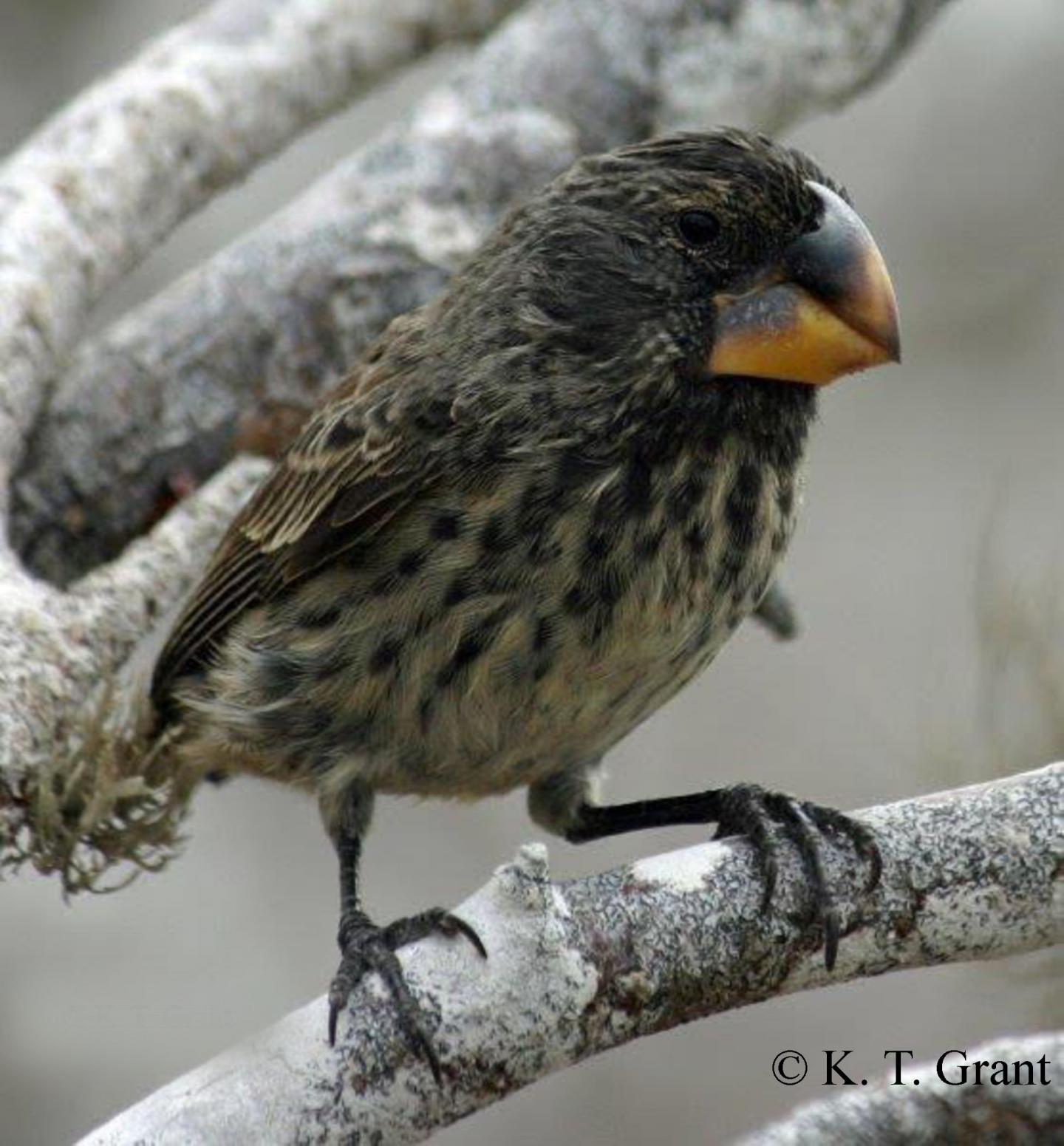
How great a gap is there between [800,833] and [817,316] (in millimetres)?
765

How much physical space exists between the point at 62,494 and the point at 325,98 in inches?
44.1

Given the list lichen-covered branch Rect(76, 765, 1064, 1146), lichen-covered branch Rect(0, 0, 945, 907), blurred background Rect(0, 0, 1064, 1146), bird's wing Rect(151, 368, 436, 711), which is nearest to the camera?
lichen-covered branch Rect(76, 765, 1064, 1146)

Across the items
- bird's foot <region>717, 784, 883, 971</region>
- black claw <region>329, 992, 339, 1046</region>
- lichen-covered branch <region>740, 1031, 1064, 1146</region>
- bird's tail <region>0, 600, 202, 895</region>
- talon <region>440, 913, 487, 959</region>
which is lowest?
lichen-covered branch <region>740, 1031, 1064, 1146</region>

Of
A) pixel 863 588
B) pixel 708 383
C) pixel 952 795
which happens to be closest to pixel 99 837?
pixel 708 383

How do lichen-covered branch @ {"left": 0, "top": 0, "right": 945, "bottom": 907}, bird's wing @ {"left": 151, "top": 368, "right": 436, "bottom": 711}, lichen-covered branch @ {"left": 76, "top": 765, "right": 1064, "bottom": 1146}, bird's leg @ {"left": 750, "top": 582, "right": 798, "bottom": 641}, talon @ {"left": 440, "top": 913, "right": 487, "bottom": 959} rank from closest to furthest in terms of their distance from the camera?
1. lichen-covered branch @ {"left": 76, "top": 765, "right": 1064, "bottom": 1146}
2. talon @ {"left": 440, "top": 913, "right": 487, "bottom": 959}
3. bird's wing @ {"left": 151, "top": 368, "right": 436, "bottom": 711}
4. bird's leg @ {"left": 750, "top": 582, "right": 798, "bottom": 641}
5. lichen-covered branch @ {"left": 0, "top": 0, "right": 945, "bottom": 907}

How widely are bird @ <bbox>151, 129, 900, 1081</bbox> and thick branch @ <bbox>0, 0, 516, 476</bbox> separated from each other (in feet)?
2.92

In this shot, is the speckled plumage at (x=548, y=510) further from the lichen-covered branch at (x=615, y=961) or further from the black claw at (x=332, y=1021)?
the black claw at (x=332, y=1021)

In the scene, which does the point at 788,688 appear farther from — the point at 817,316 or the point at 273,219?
the point at 817,316

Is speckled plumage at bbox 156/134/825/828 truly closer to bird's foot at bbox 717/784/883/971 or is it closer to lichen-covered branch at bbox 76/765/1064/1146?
bird's foot at bbox 717/784/883/971

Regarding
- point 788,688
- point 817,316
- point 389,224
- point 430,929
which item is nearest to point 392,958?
point 430,929

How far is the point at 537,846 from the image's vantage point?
7.96 ft

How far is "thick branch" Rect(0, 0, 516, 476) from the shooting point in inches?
163

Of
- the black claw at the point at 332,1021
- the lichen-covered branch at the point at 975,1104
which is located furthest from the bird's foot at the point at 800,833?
the black claw at the point at 332,1021

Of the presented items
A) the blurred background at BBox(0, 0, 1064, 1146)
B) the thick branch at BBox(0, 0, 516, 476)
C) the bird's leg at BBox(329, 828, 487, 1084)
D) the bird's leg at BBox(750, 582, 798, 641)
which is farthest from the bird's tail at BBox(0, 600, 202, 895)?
the blurred background at BBox(0, 0, 1064, 1146)
